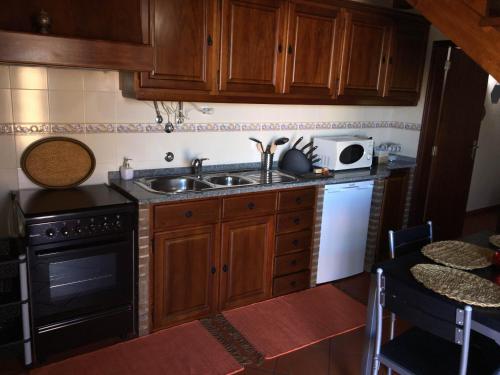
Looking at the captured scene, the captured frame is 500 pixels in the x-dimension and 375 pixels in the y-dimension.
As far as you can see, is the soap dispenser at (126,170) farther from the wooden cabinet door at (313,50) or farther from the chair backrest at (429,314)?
the chair backrest at (429,314)

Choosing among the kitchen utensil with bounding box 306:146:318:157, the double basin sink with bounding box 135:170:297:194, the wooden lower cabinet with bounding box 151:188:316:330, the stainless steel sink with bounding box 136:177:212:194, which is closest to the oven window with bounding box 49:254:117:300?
Answer: the wooden lower cabinet with bounding box 151:188:316:330

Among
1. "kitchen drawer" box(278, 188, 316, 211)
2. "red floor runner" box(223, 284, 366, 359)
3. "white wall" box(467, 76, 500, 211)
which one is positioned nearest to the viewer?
"red floor runner" box(223, 284, 366, 359)

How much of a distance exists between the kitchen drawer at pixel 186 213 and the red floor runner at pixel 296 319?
0.72m

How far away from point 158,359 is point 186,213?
32.4 inches

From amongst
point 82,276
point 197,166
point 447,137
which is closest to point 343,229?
point 197,166

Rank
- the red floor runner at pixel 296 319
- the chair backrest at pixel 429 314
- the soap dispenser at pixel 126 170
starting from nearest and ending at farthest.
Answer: the chair backrest at pixel 429 314
the red floor runner at pixel 296 319
the soap dispenser at pixel 126 170

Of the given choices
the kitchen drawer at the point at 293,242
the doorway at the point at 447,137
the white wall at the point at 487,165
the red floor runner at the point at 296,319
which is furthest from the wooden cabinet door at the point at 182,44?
the white wall at the point at 487,165

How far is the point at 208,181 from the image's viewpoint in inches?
116

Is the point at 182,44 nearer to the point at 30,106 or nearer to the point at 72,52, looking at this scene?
the point at 72,52

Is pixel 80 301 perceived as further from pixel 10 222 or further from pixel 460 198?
pixel 460 198

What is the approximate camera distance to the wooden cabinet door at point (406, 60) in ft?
11.7

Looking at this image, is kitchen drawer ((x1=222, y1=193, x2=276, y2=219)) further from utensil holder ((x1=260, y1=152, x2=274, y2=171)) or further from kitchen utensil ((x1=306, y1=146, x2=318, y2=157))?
kitchen utensil ((x1=306, y1=146, x2=318, y2=157))

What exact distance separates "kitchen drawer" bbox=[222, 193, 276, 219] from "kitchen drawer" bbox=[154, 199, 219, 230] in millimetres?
78

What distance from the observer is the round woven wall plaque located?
2.48 metres
